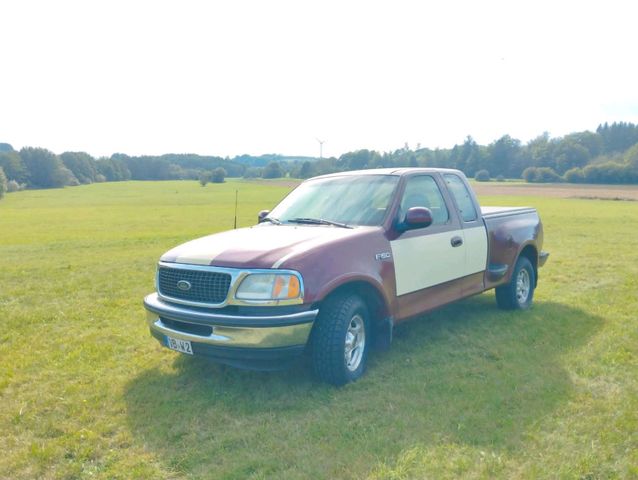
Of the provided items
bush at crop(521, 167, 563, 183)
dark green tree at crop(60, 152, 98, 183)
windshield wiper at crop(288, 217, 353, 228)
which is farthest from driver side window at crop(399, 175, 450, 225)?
dark green tree at crop(60, 152, 98, 183)

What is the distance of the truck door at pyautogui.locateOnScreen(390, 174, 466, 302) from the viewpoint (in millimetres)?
4906

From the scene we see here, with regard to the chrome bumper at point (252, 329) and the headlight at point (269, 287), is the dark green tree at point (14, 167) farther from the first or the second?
the headlight at point (269, 287)

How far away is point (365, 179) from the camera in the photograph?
17.9 feet

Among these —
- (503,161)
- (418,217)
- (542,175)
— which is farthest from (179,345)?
(503,161)

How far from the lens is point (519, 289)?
23.0 feet

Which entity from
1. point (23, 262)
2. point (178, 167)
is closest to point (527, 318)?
point (23, 262)

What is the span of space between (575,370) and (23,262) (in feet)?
37.3

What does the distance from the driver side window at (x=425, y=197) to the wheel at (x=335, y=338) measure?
3.92ft

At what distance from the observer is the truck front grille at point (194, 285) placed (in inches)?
160

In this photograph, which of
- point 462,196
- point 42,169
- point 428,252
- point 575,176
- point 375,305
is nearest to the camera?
point 375,305

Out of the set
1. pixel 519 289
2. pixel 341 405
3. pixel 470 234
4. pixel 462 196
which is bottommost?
pixel 341 405

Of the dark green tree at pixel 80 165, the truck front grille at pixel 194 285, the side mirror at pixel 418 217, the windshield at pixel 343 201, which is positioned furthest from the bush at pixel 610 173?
the dark green tree at pixel 80 165

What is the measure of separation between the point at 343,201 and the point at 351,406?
6.85 ft

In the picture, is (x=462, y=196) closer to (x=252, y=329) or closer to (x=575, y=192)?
(x=252, y=329)
